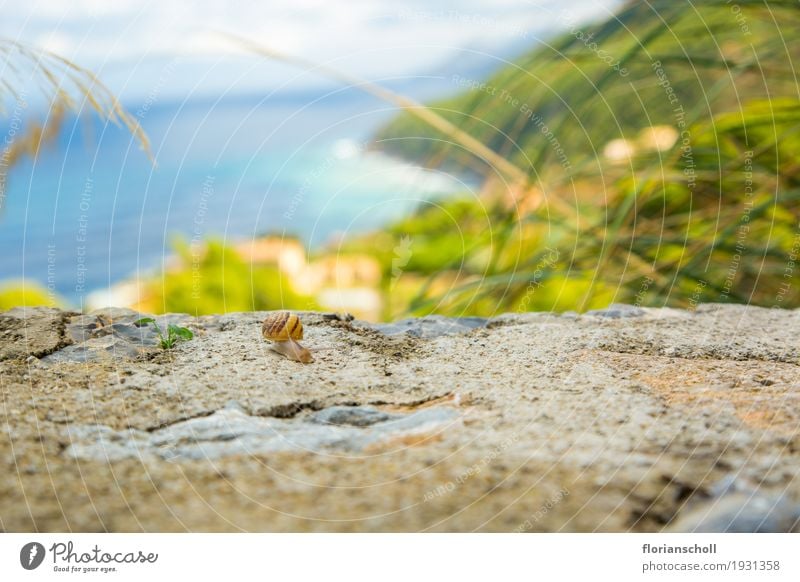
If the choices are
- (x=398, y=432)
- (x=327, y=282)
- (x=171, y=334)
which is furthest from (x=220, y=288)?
(x=398, y=432)

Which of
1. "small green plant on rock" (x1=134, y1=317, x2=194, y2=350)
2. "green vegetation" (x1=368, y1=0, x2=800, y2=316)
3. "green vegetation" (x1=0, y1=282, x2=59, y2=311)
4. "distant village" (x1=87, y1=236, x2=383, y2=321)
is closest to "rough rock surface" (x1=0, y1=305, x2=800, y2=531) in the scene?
"small green plant on rock" (x1=134, y1=317, x2=194, y2=350)

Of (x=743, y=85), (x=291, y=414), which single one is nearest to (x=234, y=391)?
(x=291, y=414)

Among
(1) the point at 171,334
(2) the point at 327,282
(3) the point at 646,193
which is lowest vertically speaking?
(2) the point at 327,282

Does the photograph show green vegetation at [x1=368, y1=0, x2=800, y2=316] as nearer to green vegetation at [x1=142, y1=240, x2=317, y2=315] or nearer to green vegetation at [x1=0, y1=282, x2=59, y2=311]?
green vegetation at [x1=142, y1=240, x2=317, y2=315]

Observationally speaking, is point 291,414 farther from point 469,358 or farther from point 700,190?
point 700,190

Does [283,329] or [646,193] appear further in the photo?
[646,193]

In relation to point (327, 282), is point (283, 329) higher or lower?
higher

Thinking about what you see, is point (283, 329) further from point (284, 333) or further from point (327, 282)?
point (327, 282)
